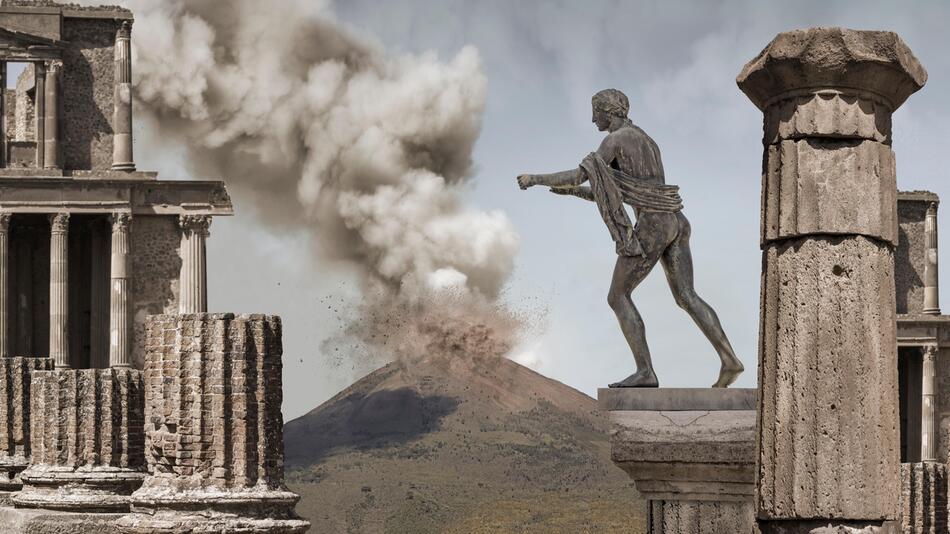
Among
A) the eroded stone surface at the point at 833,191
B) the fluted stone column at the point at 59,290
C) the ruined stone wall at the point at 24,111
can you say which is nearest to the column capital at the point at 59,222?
the fluted stone column at the point at 59,290

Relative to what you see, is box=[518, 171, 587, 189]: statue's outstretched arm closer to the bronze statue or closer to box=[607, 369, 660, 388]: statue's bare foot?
the bronze statue

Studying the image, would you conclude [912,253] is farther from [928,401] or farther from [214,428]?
[214,428]

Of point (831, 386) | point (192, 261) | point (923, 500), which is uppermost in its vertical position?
point (192, 261)

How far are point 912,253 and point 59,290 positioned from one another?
20.6 meters

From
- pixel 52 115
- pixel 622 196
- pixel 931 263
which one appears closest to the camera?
pixel 622 196

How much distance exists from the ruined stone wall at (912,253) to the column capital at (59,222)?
20.0 metres

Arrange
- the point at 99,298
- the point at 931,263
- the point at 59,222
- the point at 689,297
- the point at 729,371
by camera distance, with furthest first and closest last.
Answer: the point at 931,263, the point at 99,298, the point at 59,222, the point at 689,297, the point at 729,371

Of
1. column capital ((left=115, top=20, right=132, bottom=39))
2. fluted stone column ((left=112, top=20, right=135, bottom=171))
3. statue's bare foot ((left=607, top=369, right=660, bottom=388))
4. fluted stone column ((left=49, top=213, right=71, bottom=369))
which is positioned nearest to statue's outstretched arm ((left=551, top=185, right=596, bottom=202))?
statue's bare foot ((left=607, top=369, right=660, bottom=388))

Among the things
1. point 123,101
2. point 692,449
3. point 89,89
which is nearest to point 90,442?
point 692,449

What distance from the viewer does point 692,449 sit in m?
11.4

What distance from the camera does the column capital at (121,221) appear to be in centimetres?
4162

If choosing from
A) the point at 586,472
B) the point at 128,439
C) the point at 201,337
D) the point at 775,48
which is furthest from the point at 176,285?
the point at 775,48

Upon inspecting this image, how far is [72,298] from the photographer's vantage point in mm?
43312

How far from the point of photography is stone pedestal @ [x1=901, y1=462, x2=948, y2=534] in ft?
73.5
